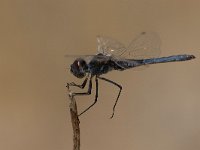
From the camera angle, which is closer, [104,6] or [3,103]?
[3,103]

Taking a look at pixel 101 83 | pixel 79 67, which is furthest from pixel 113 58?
pixel 101 83

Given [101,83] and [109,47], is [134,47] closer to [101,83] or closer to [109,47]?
[109,47]

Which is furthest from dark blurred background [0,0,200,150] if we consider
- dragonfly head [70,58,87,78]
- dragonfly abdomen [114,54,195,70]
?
dragonfly head [70,58,87,78]

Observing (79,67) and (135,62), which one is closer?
(79,67)

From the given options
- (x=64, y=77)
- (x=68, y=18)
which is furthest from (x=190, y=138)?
(x=68, y=18)

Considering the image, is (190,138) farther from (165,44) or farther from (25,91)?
(25,91)

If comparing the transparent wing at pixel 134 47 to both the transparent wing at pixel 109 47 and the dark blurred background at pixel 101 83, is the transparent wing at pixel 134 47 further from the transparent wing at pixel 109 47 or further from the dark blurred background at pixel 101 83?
the dark blurred background at pixel 101 83
